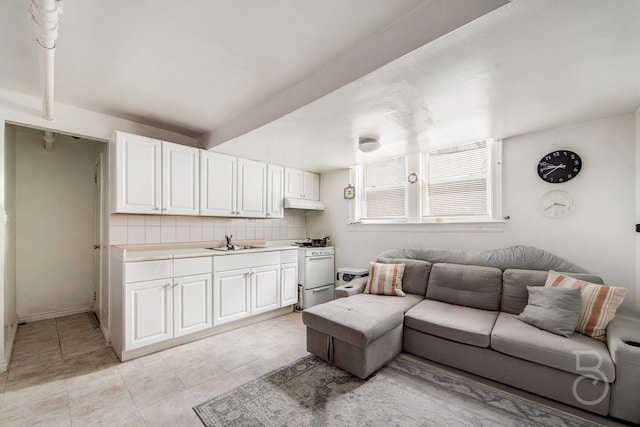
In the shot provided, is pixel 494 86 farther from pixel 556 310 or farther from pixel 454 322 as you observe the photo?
pixel 454 322

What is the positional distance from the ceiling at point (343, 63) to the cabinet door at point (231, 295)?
1.68 metres

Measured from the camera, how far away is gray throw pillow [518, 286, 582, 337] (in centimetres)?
204

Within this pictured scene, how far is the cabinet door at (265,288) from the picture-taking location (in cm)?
343

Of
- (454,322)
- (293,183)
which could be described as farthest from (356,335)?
(293,183)

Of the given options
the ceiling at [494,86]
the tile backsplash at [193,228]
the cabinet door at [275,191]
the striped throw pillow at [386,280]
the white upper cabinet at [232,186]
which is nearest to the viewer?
the ceiling at [494,86]

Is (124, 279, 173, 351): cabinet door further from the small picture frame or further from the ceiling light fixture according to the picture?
the small picture frame

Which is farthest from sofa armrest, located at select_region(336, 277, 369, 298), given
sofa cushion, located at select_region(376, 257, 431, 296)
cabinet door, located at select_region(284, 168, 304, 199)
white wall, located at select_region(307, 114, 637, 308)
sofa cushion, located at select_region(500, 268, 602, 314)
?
cabinet door, located at select_region(284, 168, 304, 199)

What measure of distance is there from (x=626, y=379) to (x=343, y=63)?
2.77 metres

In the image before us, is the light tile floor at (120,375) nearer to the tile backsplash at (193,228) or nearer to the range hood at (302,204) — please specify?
the tile backsplash at (193,228)

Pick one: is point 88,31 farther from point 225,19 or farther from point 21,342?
point 21,342

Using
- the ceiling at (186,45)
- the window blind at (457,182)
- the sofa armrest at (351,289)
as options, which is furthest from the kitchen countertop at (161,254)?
the window blind at (457,182)

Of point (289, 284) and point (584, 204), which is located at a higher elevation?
point (584, 204)

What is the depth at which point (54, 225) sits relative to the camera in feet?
12.2

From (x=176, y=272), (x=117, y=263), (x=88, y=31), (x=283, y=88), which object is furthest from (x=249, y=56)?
(x=117, y=263)
